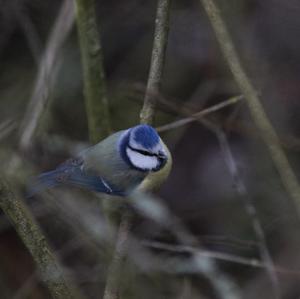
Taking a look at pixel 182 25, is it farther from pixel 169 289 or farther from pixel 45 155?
pixel 169 289

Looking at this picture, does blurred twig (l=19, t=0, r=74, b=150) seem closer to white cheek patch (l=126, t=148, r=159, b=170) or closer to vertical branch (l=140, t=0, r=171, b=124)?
white cheek patch (l=126, t=148, r=159, b=170)

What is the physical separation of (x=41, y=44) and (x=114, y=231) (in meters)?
1.96

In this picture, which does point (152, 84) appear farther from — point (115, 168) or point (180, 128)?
point (180, 128)

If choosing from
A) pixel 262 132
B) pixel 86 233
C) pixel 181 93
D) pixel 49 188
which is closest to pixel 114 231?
pixel 86 233

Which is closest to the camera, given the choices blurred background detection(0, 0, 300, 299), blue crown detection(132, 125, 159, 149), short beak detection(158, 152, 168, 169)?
blue crown detection(132, 125, 159, 149)

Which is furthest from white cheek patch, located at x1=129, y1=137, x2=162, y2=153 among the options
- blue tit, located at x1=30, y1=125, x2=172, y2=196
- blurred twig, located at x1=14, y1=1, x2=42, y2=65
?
blurred twig, located at x1=14, y1=1, x2=42, y2=65

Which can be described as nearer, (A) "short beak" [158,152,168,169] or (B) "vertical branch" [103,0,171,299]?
(B) "vertical branch" [103,0,171,299]

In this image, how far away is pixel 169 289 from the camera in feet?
10.7

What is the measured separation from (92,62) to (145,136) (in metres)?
0.46

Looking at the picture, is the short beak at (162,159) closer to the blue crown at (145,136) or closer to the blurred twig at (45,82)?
the blue crown at (145,136)

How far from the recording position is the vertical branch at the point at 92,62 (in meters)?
2.94

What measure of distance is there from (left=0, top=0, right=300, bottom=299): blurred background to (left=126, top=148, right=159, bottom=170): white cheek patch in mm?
267

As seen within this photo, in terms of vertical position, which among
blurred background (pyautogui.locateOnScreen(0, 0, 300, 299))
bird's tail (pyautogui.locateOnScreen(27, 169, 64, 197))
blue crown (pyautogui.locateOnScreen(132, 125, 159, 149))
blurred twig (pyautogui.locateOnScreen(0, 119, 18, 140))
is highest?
blurred twig (pyautogui.locateOnScreen(0, 119, 18, 140))

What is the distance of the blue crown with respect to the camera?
275 cm
